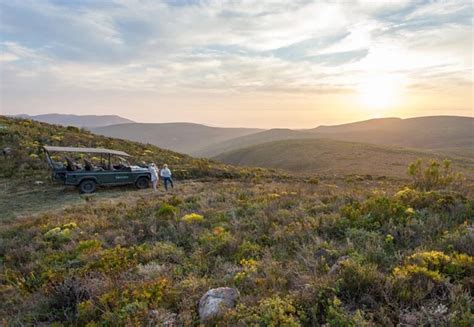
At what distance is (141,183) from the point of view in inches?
675

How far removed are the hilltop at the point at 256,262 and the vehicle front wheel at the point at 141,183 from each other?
19.6 ft

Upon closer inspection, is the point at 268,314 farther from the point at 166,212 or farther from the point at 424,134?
the point at 424,134

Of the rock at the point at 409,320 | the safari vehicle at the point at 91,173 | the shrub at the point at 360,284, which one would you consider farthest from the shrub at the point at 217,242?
the safari vehicle at the point at 91,173

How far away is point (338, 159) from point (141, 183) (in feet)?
143

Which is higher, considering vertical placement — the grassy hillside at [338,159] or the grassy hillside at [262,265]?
the grassy hillside at [262,265]

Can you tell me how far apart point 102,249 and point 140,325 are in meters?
3.85

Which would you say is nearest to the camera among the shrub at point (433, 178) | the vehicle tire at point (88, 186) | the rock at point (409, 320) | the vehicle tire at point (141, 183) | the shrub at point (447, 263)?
the rock at point (409, 320)

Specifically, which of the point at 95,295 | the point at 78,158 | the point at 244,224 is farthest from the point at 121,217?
the point at 78,158

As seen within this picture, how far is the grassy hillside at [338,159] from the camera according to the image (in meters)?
41.2

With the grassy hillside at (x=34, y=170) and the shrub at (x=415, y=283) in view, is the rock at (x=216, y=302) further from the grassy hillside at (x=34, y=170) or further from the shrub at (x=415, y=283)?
the grassy hillside at (x=34, y=170)

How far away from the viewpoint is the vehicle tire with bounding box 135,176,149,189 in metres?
17.0

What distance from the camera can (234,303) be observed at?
14.5 ft

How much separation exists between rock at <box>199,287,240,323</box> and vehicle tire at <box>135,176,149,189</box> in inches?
525

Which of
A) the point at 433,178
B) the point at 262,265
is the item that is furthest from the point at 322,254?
the point at 433,178
